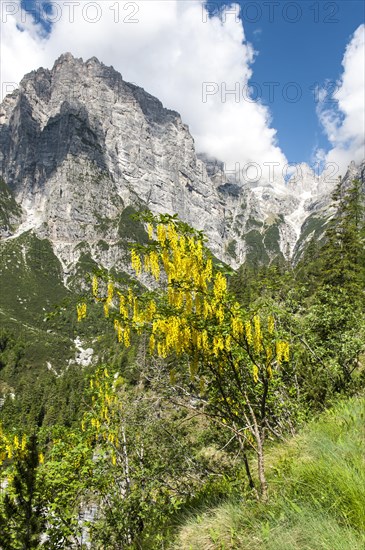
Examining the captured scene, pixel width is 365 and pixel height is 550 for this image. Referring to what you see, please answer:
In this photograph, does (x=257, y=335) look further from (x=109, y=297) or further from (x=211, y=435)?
(x=211, y=435)

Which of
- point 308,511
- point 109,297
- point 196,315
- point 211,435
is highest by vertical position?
point 109,297

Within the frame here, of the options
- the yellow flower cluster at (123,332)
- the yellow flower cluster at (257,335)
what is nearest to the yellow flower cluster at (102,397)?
the yellow flower cluster at (123,332)

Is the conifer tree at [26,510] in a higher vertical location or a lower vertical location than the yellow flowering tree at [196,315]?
lower

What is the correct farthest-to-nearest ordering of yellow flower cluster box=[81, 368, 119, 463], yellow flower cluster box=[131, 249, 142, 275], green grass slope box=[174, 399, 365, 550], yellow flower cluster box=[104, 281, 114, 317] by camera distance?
yellow flower cluster box=[81, 368, 119, 463] < yellow flower cluster box=[131, 249, 142, 275] < yellow flower cluster box=[104, 281, 114, 317] < green grass slope box=[174, 399, 365, 550]

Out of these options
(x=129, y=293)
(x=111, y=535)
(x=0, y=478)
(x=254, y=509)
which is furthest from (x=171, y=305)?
(x=111, y=535)

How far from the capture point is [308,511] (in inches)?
146

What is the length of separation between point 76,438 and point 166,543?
6.67 metres

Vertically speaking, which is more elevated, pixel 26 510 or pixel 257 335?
pixel 257 335

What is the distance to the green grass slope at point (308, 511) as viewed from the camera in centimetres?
332

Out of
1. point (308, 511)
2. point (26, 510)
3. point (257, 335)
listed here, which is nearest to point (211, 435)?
point (257, 335)

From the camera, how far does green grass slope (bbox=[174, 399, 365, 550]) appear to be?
10.9 feet

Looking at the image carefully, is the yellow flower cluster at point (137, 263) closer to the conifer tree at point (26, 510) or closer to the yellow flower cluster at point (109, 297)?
the yellow flower cluster at point (109, 297)

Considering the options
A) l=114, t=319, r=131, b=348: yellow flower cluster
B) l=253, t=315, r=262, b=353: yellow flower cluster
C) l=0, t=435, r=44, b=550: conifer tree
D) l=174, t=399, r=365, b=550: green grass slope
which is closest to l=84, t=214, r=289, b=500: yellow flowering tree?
l=253, t=315, r=262, b=353: yellow flower cluster

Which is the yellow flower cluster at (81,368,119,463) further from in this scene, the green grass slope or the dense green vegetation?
the green grass slope
